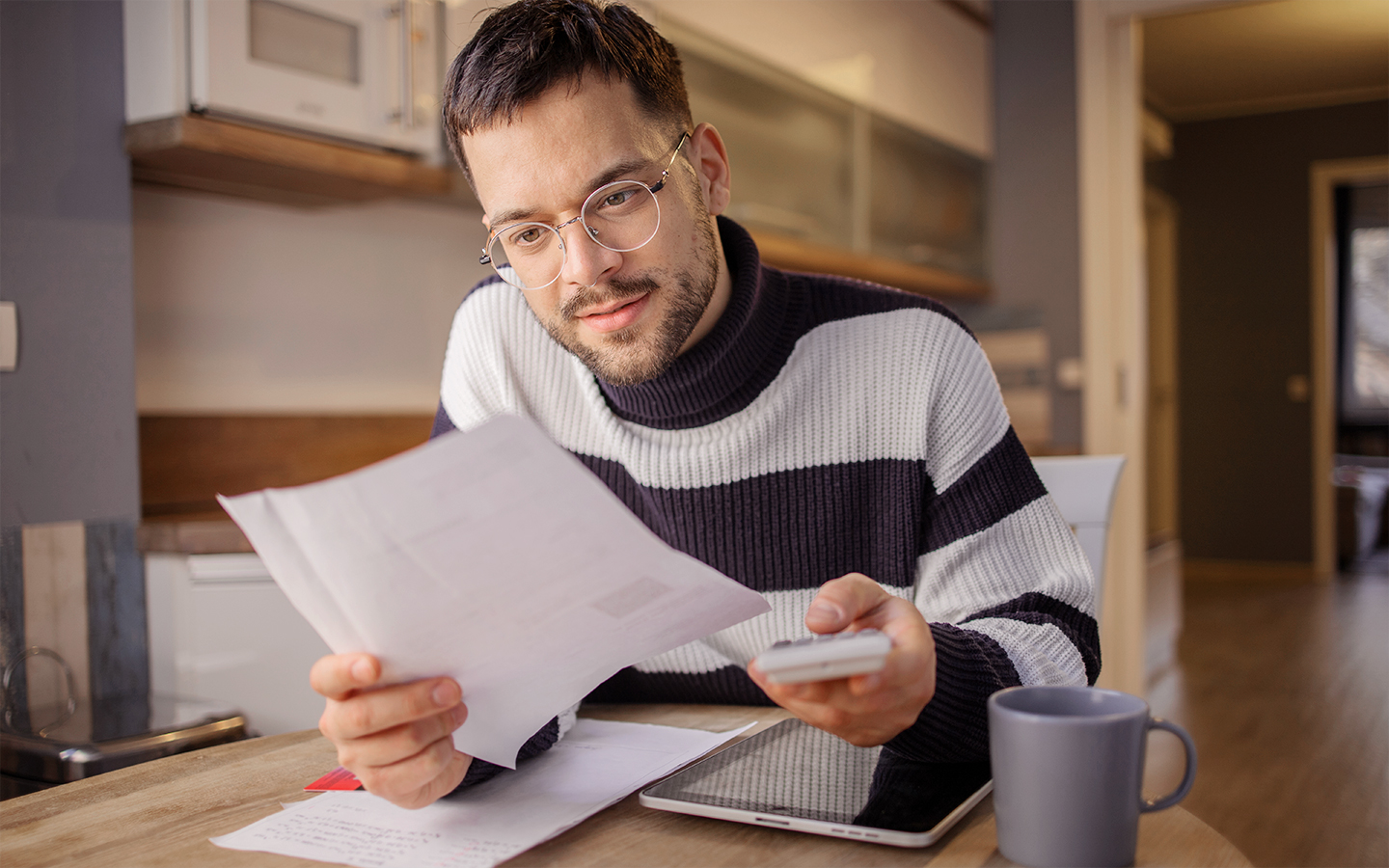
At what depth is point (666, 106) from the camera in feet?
3.37

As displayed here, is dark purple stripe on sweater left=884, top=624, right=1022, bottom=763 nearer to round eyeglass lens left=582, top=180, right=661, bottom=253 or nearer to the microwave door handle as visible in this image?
round eyeglass lens left=582, top=180, right=661, bottom=253

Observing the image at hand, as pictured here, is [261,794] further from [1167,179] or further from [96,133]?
[1167,179]

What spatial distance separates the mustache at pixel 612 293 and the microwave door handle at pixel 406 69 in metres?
1.14

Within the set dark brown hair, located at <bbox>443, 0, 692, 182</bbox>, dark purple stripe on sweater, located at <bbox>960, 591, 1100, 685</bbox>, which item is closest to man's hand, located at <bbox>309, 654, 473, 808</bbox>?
dark purple stripe on sweater, located at <bbox>960, 591, 1100, 685</bbox>

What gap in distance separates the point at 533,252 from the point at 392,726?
1.60 ft

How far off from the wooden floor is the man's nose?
1.55 meters

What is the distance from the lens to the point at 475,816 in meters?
0.66

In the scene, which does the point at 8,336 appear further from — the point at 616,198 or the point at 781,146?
the point at 781,146

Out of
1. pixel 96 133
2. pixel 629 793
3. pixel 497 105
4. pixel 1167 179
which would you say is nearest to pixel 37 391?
pixel 96 133

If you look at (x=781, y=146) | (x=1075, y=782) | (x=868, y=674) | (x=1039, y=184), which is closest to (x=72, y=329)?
(x=868, y=674)

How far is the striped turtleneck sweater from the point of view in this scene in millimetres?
1019

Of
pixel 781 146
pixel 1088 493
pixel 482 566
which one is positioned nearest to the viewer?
pixel 482 566

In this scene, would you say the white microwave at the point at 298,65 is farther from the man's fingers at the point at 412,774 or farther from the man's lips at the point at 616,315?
the man's fingers at the point at 412,774

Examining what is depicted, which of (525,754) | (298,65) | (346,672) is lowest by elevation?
(525,754)
